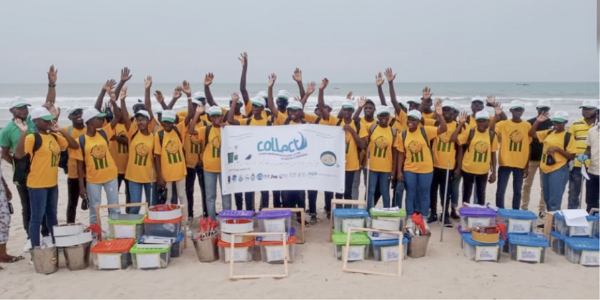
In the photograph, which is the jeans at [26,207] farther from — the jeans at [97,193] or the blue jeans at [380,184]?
the blue jeans at [380,184]

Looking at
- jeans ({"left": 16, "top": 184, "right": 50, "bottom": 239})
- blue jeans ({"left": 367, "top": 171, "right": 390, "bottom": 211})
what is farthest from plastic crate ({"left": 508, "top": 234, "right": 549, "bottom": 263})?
jeans ({"left": 16, "top": 184, "right": 50, "bottom": 239})

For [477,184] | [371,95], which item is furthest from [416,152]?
[371,95]

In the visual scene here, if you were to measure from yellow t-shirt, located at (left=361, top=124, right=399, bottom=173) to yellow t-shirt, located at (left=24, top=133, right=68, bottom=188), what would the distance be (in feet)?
15.8

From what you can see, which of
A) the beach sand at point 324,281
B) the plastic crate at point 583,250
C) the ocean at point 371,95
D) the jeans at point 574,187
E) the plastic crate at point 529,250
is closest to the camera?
the beach sand at point 324,281

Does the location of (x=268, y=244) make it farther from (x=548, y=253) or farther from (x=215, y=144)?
(x=548, y=253)

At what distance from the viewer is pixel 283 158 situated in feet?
24.5

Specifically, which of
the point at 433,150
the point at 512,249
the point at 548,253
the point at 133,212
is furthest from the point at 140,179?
the point at 548,253

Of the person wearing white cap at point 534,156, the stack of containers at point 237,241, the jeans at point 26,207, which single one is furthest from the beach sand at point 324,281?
the person wearing white cap at point 534,156

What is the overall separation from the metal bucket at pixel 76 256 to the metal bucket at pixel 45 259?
15 centimetres

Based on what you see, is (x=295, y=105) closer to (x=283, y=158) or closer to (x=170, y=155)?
(x=283, y=158)

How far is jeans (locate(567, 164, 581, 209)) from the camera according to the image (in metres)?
7.95

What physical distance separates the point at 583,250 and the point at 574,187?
90.9 inches

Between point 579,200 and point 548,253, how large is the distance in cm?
216

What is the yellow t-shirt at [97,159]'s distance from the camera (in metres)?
6.62
